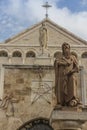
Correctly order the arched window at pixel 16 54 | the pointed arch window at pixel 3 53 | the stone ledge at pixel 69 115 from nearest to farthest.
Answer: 1. the stone ledge at pixel 69 115
2. the arched window at pixel 16 54
3. the pointed arch window at pixel 3 53

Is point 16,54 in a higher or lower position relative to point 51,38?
lower

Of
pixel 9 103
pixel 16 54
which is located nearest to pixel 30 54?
pixel 16 54

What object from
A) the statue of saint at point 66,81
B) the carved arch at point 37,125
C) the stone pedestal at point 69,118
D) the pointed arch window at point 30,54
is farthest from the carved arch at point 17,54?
the stone pedestal at point 69,118

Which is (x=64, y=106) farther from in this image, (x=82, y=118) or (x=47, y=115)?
(x=47, y=115)

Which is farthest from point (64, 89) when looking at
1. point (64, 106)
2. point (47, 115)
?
point (47, 115)

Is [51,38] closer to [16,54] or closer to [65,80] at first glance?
[16,54]

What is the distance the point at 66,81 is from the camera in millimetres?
12086

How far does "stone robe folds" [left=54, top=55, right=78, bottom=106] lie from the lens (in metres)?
11.9

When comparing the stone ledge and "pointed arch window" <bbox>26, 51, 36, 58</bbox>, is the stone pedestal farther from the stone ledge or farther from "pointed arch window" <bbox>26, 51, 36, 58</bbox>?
"pointed arch window" <bbox>26, 51, 36, 58</bbox>

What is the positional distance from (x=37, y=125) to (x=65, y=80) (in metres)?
4.75

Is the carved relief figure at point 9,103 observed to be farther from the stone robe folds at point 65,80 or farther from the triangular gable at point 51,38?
the triangular gable at point 51,38

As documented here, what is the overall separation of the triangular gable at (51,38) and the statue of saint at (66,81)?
4800 centimetres

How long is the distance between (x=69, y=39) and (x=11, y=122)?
45.6 meters

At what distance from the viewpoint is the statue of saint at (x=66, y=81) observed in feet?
39.0
